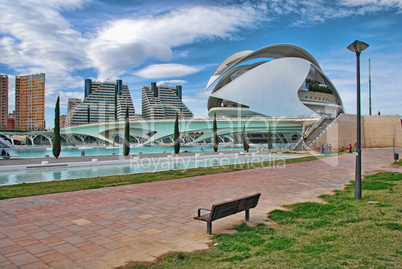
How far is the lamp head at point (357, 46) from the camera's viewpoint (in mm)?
7477

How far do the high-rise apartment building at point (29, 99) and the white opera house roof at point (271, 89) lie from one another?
87655 mm

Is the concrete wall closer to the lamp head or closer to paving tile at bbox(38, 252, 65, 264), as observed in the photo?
the lamp head

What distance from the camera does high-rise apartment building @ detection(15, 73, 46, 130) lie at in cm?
12069

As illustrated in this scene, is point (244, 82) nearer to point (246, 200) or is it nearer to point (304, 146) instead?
point (304, 146)

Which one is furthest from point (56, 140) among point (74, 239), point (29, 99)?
point (29, 99)

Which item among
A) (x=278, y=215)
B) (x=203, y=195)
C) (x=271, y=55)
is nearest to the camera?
(x=278, y=215)

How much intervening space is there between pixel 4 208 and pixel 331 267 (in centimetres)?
712

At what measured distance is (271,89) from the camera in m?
55.6

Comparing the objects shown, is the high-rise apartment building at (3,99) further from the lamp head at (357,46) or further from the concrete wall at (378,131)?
the lamp head at (357,46)

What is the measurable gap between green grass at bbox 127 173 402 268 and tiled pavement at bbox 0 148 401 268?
Result: 17.1 inches

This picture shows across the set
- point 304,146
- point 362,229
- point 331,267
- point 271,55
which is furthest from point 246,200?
point 271,55

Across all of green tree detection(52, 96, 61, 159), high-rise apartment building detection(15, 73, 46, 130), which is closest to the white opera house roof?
green tree detection(52, 96, 61, 159)

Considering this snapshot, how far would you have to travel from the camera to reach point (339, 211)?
617cm

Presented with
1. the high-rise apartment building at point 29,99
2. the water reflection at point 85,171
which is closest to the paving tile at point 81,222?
the water reflection at point 85,171
